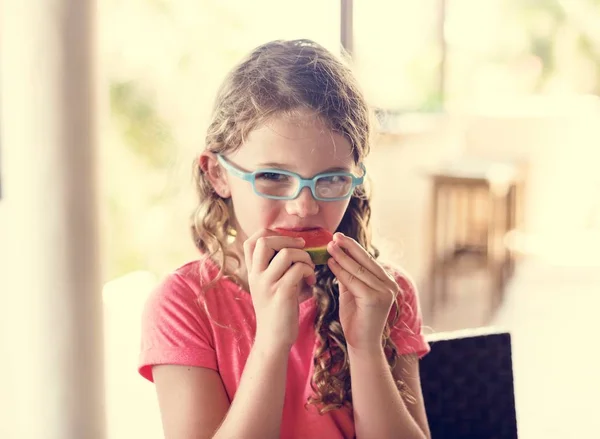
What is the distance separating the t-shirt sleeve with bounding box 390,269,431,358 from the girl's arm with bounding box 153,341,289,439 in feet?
0.97

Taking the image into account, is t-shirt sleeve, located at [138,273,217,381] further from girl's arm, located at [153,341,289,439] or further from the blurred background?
the blurred background

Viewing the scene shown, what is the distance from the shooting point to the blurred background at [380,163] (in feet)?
5.35

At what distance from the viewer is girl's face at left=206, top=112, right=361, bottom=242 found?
1.30 meters

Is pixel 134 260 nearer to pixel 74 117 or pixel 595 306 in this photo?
pixel 74 117

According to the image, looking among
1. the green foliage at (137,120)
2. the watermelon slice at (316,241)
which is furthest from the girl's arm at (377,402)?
the green foliage at (137,120)

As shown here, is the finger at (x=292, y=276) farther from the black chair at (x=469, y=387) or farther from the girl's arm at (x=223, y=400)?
the black chair at (x=469, y=387)

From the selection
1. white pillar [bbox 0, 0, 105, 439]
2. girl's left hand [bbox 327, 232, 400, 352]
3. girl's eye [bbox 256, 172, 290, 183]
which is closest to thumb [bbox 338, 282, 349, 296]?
girl's left hand [bbox 327, 232, 400, 352]

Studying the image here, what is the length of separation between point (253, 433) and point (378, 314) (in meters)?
0.30

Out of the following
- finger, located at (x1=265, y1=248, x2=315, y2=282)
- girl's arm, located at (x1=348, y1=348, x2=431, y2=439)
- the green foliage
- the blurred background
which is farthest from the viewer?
the green foliage

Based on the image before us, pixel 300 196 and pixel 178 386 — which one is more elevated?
pixel 300 196

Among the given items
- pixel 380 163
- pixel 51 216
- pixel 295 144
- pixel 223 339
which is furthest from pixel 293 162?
pixel 380 163

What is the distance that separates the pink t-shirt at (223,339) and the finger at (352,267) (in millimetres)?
209

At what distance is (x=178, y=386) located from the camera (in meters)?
1.34

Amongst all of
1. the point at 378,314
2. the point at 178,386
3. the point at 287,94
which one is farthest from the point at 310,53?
the point at 178,386
